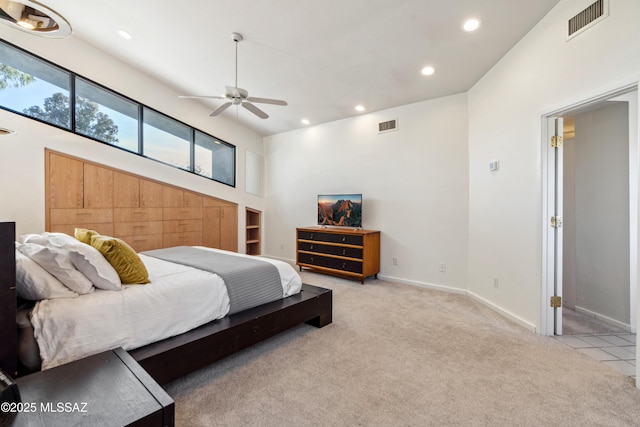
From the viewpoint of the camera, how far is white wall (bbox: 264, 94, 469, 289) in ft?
13.3

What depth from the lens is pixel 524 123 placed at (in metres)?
2.91

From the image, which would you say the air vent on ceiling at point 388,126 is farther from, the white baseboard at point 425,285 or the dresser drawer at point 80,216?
the dresser drawer at point 80,216

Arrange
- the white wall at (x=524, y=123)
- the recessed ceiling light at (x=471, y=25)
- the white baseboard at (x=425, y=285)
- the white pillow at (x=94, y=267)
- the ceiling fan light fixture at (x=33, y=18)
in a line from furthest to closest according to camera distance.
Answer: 1. the white baseboard at (x=425, y=285)
2. the recessed ceiling light at (x=471, y=25)
3. the white wall at (x=524, y=123)
4. the white pillow at (x=94, y=267)
5. the ceiling fan light fixture at (x=33, y=18)

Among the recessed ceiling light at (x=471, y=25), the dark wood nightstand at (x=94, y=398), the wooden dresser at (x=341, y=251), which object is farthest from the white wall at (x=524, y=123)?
the dark wood nightstand at (x=94, y=398)

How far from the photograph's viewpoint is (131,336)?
1.72 m

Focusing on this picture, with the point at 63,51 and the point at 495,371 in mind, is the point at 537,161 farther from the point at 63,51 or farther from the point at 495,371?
the point at 63,51

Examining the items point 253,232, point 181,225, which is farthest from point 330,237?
point 181,225

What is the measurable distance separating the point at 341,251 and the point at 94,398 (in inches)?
147

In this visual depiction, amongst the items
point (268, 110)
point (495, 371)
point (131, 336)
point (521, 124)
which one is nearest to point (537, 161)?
point (521, 124)

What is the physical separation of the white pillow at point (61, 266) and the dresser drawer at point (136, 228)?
2894 mm

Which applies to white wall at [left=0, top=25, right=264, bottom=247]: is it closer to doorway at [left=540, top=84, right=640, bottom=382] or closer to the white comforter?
the white comforter

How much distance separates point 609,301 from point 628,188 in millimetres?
1175

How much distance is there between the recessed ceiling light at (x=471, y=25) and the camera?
262 cm

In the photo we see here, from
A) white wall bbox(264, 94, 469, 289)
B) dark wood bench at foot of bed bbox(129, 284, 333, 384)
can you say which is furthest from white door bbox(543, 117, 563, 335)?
dark wood bench at foot of bed bbox(129, 284, 333, 384)
